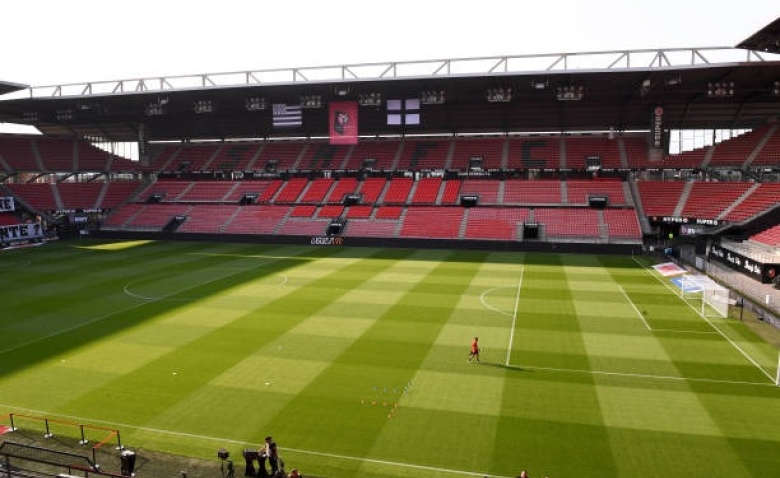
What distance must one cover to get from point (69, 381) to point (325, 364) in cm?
927

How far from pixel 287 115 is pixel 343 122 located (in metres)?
6.34

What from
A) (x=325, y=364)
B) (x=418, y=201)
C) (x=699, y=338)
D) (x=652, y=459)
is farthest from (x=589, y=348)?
(x=418, y=201)

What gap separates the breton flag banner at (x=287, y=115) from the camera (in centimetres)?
5738

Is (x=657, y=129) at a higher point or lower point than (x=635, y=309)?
higher

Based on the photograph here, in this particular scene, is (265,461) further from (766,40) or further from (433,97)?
(766,40)

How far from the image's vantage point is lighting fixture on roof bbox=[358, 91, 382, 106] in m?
55.1

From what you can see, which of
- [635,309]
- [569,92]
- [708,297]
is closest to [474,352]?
[635,309]

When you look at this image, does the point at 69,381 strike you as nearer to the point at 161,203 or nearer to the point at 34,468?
the point at 34,468

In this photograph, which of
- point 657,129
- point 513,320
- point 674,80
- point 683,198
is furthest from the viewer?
point 657,129

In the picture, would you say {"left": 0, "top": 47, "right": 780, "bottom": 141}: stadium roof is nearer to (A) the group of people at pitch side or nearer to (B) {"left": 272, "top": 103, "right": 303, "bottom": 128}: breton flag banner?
(B) {"left": 272, "top": 103, "right": 303, "bottom": 128}: breton flag banner

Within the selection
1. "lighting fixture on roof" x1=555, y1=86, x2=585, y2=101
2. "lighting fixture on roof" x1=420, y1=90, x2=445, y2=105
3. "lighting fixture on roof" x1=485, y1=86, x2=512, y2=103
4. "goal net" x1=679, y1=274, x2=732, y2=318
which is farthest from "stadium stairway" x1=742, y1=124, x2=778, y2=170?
"lighting fixture on roof" x1=420, y1=90, x2=445, y2=105

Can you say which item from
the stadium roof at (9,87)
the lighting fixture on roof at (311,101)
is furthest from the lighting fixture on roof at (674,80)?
the stadium roof at (9,87)

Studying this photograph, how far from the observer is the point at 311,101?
2196 inches

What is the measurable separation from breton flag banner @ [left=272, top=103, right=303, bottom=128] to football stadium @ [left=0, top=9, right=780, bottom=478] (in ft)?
1.13
